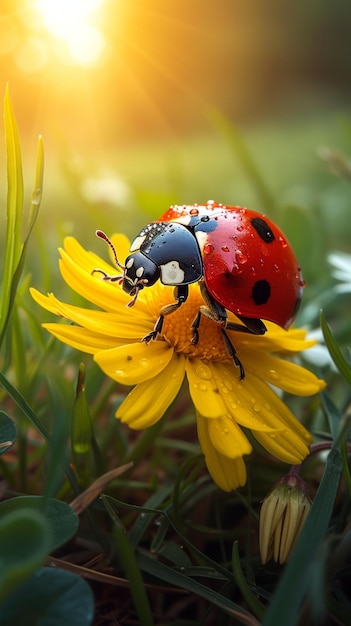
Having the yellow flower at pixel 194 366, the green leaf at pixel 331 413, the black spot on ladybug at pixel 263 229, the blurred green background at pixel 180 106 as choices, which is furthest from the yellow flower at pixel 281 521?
the blurred green background at pixel 180 106

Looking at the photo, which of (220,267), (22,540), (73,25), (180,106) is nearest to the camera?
(22,540)

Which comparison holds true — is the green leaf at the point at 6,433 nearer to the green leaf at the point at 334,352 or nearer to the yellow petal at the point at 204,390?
the yellow petal at the point at 204,390

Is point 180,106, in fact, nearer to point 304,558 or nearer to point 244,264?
point 244,264

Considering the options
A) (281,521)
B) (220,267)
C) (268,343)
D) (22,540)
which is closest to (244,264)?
(220,267)

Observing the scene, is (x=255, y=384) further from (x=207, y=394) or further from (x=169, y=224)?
(x=169, y=224)

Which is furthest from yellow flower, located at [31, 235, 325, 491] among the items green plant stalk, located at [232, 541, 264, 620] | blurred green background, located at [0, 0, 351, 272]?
blurred green background, located at [0, 0, 351, 272]

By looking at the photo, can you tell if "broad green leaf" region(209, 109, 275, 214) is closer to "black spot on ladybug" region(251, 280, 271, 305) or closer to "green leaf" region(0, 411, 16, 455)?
"black spot on ladybug" region(251, 280, 271, 305)

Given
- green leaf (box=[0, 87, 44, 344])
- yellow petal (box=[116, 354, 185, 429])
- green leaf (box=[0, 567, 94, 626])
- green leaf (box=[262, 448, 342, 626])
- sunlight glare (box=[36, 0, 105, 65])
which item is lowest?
green leaf (box=[262, 448, 342, 626])
